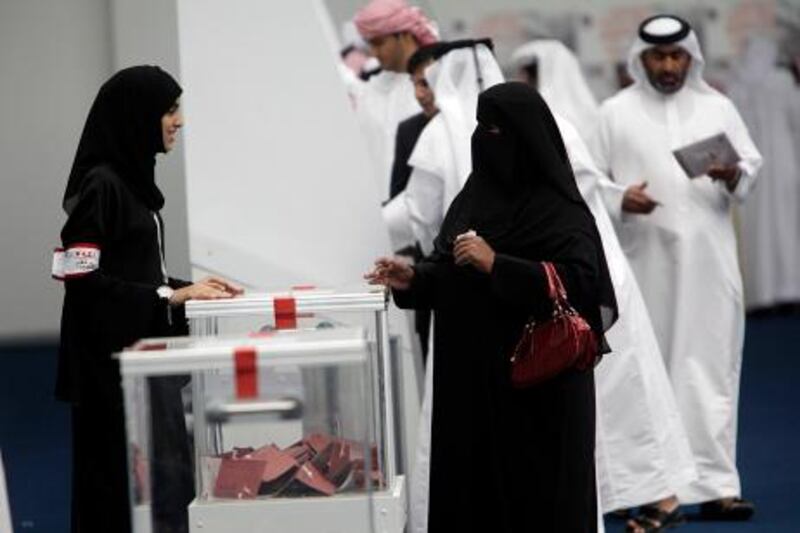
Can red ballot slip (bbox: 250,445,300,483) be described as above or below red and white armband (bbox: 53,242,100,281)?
below

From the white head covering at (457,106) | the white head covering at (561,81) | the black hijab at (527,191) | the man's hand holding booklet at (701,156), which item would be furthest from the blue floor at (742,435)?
the black hijab at (527,191)

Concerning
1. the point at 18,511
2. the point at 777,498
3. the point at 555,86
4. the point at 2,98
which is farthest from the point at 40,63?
the point at 777,498

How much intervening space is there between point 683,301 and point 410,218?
1.23 meters

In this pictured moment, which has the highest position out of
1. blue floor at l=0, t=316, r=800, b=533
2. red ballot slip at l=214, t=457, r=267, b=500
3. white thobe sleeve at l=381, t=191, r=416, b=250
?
white thobe sleeve at l=381, t=191, r=416, b=250

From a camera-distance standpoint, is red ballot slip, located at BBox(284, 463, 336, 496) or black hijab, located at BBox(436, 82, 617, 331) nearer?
red ballot slip, located at BBox(284, 463, 336, 496)

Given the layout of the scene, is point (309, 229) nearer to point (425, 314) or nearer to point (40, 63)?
point (425, 314)

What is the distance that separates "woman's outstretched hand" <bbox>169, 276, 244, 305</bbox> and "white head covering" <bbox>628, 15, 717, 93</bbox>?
2.94 meters

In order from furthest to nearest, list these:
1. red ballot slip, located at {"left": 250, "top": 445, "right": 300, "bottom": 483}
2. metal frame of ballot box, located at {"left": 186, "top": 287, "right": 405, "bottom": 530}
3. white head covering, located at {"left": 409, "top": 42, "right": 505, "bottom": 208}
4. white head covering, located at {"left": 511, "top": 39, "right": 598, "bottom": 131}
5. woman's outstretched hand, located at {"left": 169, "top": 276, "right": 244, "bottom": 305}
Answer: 1. white head covering, located at {"left": 511, "top": 39, "right": 598, "bottom": 131}
2. white head covering, located at {"left": 409, "top": 42, "right": 505, "bottom": 208}
3. woman's outstretched hand, located at {"left": 169, "top": 276, "right": 244, "bottom": 305}
4. metal frame of ballot box, located at {"left": 186, "top": 287, "right": 405, "bottom": 530}
5. red ballot slip, located at {"left": 250, "top": 445, "right": 300, "bottom": 483}

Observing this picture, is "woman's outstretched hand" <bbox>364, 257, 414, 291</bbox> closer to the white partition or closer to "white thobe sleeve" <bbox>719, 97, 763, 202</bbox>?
the white partition

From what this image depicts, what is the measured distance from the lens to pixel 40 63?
1113cm

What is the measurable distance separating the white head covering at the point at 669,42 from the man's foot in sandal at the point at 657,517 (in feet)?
5.54

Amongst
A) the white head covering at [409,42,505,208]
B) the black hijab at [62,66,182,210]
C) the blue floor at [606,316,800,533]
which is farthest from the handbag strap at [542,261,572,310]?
the blue floor at [606,316,800,533]

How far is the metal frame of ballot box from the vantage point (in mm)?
4766

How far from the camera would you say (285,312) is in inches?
190
